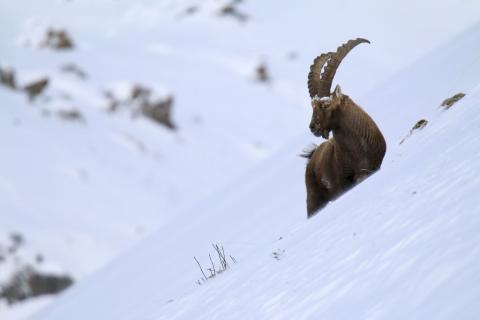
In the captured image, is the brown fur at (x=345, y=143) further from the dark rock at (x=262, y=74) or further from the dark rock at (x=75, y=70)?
the dark rock at (x=262, y=74)

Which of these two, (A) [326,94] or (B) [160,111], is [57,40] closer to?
(B) [160,111]

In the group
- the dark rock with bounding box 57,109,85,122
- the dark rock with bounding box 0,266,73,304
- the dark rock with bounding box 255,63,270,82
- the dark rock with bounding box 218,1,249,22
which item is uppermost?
the dark rock with bounding box 218,1,249,22

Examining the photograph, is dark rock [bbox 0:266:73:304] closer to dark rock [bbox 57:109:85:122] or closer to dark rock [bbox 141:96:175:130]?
dark rock [bbox 57:109:85:122]

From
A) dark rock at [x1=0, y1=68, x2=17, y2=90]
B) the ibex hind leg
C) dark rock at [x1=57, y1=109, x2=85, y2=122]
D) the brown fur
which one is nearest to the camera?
the brown fur

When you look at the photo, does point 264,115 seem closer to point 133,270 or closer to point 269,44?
point 269,44

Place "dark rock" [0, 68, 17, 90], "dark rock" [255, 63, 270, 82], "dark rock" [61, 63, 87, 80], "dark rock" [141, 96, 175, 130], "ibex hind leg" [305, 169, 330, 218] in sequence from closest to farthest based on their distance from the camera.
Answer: "ibex hind leg" [305, 169, 330, 218]
"dark rock" [0, 68, 17, 90]
"dark rock" [141, 96, 175, 130]
"dark rock" [61, 63, 87, 80]
"dark rock" [255, 63, 270, 82]

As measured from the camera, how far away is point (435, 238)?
3234 mm

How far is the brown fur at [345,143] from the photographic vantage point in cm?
675

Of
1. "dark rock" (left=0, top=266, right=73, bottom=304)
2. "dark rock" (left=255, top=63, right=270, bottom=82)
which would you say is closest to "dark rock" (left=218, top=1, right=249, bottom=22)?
"dark rock" (left=255, top=63, right=270, bottom=82)

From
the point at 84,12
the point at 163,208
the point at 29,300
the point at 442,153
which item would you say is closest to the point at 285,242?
the point at 442,153

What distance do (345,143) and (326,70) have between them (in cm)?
75

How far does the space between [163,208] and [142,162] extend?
292 cm

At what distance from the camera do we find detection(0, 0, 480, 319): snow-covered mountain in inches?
143

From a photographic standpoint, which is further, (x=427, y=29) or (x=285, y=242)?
(x=427, y=29)
